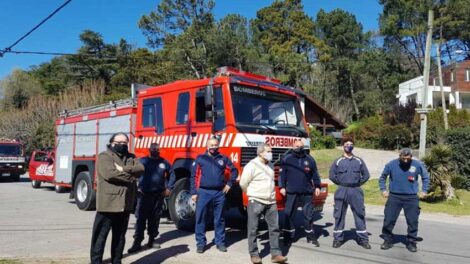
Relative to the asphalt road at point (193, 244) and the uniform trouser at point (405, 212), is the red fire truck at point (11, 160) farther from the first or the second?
the uniform trouser at point (405, 212)

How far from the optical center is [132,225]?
10.8 m

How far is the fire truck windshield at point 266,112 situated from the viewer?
359 inches

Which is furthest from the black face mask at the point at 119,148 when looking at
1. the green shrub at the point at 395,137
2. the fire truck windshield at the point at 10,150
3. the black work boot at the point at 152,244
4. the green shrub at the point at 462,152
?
the green shrub at the point at 395,137

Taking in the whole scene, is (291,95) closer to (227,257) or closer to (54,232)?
(227,257)

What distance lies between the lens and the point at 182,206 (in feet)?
32.1

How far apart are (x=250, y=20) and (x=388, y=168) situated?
46060 millimetres

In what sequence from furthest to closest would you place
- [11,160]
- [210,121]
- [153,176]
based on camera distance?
[11,160], [210,121], [153,176]

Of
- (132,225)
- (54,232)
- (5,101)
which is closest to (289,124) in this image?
(132,225)

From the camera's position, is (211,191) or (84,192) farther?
(84,192)

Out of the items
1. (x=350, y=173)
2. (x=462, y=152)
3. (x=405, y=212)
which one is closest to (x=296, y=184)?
(x=350, y=173)

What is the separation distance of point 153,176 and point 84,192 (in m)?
5.22

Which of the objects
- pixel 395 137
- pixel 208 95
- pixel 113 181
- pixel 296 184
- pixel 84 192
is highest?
pixel 395 137

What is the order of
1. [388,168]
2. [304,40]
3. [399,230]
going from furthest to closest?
[304,40] → [399,230] → [388,168]

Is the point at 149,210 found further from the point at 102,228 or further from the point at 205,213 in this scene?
the point at 102,228
